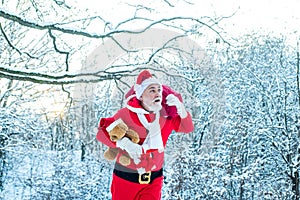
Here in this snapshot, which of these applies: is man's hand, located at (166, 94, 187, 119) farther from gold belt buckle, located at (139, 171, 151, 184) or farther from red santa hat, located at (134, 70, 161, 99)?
gold belt buckle, located at (139, 171, 151, 184)

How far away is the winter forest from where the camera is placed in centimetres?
296

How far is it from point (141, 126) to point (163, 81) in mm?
892

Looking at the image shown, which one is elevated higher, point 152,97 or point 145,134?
point 152,97

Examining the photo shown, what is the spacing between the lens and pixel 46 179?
7699mm

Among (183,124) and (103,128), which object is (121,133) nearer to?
(103,128)

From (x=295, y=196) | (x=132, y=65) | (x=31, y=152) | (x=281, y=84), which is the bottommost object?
(x=295, y=196)

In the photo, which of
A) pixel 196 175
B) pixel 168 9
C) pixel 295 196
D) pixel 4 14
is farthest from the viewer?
pixel 295 196

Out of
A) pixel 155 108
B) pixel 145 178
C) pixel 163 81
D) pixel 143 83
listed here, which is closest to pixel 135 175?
pixel 145 178

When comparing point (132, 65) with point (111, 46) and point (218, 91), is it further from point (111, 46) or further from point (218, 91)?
point (218, 91)

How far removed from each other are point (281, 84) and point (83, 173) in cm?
535

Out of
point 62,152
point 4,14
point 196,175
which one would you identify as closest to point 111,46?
point 4,14

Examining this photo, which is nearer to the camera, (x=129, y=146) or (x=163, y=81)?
(x=129, y=146)

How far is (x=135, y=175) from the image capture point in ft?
5.80

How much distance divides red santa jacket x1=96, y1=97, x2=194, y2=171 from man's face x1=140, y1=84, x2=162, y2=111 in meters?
0.03
